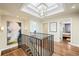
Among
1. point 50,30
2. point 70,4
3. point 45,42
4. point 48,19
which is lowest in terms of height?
point 45,42

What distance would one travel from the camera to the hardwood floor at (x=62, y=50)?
1741 mm

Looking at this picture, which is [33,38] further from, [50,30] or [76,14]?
[76,14]

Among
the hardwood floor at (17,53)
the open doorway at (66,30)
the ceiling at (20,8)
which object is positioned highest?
the ceiling at (20,8)

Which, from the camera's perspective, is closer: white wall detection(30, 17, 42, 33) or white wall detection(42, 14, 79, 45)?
white wall detection(42, 14, 79, 45)

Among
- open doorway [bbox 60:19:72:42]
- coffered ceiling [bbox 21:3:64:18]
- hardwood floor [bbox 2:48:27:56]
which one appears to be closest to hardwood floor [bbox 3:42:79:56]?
hardwood floor [bbox 2:48:27:56]

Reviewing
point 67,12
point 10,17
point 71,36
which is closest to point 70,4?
point 67,12

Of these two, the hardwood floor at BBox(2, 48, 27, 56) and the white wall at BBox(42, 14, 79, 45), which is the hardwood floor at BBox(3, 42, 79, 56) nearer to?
the hardwood floor at BBox(2, 48, 27, 56)

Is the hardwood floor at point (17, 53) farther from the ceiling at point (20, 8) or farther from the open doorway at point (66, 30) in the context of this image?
the open doorway at point (66, 30)

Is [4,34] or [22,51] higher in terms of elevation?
[4,34]

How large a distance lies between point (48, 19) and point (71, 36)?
617 mm

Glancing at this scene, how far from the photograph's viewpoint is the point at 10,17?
1.75 meters

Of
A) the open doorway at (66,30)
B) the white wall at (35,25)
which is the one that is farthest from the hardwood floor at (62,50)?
the white wall at (35,25)

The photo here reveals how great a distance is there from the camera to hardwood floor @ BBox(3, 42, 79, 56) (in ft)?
5.71

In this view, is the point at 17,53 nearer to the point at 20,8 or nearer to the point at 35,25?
the point at 35,25
